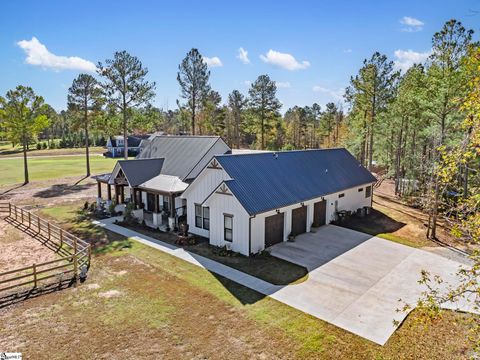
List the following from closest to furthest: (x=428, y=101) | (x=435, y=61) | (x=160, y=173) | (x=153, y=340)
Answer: (x=153, y=340)
(x=435, y=61)
(x=428, y=101)
(x=160, y=173)

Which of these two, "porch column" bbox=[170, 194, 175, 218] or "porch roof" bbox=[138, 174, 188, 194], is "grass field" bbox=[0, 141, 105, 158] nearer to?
"porch roof" bbox=[138, 174, 188, 194]

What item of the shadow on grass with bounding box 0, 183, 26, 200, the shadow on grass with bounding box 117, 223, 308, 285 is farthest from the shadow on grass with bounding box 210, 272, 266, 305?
the shadow on grass with bounding box 0, 183, 26, 200

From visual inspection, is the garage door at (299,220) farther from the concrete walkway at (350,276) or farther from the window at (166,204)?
the window at (166,204)

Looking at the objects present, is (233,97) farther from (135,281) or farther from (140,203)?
(135,281)

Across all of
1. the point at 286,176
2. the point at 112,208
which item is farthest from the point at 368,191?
the point at 112,208

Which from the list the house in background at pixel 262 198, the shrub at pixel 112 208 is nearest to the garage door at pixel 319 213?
the house in background at pixel 262 198

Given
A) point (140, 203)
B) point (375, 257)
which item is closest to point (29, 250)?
point (140, 203)
